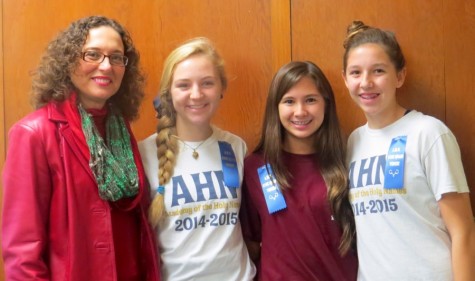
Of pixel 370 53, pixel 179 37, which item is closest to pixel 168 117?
pixel 179 37

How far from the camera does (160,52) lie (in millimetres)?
2180

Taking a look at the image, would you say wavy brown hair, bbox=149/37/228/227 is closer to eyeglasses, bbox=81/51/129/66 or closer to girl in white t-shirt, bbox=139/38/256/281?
girl in white t-shirt, bbox=139/38/256/281

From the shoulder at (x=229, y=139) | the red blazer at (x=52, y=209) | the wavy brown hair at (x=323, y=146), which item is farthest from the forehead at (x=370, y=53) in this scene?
the red blazer at (x=52, y=209)

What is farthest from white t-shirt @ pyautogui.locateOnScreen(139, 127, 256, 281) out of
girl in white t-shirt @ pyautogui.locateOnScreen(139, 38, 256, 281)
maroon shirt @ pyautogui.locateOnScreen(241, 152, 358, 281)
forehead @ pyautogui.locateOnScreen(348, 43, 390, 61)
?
forehead @ pyautogui.locateOnScreen(348, 43, 390, 61)

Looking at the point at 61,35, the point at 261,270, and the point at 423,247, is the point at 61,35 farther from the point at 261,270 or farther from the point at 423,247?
the point at 423,247

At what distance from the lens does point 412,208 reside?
62.7 inches

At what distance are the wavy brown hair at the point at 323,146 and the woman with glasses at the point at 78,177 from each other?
0.53 meters

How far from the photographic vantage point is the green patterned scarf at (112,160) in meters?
1.54

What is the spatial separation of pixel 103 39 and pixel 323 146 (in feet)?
3.08

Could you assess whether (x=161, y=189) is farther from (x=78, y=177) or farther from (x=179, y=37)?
(x=179, y=37)

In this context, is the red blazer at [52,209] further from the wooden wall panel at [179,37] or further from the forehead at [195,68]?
the wooden wall panel at [179,37]

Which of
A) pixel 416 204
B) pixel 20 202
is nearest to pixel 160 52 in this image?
pixel 20 202

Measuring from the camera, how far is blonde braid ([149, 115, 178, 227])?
1.71 meters

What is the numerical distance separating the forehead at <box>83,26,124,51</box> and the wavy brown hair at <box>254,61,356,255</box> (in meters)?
0.64
